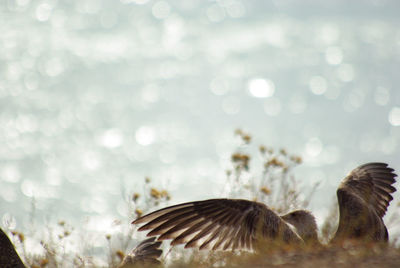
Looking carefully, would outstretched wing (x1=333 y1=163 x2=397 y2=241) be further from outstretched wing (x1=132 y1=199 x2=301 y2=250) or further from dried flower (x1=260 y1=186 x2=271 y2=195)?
dried flower (x1=260 y1=186 x2=271 y2=195)

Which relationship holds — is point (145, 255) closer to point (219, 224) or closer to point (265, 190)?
point (219, 224)

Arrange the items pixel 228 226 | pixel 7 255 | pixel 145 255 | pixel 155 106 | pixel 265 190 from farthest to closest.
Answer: pixel 155 106 → pixel 265 190 → pixel 145 255 → pixel 7 255 → pixel 228 226

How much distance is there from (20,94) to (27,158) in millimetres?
4649

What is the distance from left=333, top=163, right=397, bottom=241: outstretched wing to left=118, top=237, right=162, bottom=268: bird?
159 centimetres

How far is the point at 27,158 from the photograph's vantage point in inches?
792

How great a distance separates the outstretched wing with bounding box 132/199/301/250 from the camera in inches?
178

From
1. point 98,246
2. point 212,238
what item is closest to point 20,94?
point 98,246

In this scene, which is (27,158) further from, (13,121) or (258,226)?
(258,226)

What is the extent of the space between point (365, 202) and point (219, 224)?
131 cm

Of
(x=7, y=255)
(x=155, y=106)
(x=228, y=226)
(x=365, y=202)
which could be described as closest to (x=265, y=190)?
(x=365, y=202)

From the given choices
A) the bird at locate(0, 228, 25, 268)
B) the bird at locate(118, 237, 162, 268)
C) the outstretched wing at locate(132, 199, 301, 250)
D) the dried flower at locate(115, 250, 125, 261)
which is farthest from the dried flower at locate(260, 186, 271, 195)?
the bird at locate(0, 228, 25, 268)

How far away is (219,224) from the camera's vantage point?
4.62 meters

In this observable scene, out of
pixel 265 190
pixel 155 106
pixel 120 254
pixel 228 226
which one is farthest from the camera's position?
pixel 155 106

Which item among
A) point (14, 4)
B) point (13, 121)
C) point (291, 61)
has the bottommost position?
point (13, 121)
